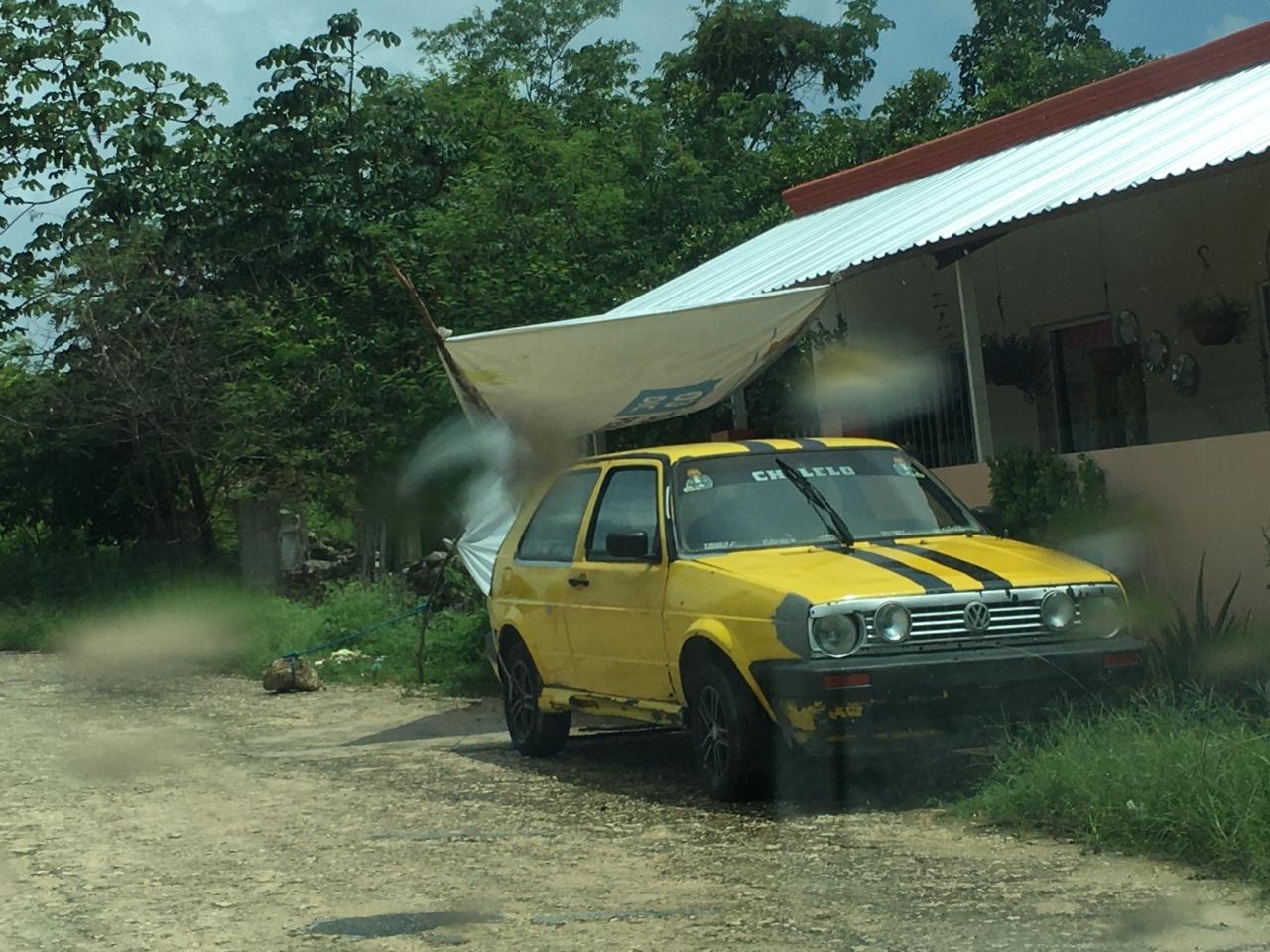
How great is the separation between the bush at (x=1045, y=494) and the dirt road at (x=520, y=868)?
2.67 m

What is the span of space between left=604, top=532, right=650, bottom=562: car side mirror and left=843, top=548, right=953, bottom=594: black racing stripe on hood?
1.03 m

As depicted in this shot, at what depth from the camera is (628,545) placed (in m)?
9.23

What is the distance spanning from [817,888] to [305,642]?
1216cm

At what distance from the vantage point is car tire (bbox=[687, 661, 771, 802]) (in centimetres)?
834

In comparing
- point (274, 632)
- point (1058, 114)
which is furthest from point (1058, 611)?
point (274, 632)

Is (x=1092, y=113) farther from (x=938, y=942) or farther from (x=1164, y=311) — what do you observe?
(x=938, y=942)

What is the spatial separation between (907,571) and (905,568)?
2.2 inches

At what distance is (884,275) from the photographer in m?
17.4

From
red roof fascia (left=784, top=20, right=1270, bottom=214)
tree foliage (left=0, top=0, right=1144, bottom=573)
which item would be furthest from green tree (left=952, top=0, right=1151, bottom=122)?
red roof fascia (left=784, top=20, right=1270, bottom=214)

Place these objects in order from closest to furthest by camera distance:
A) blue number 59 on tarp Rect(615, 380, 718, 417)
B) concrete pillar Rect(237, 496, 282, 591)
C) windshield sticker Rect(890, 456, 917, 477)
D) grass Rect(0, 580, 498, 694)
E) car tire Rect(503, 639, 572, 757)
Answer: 1. windshield sticker Rect(890, 456, 917, 477)
2. car tire Rect(503, 639, 572, 757)
3. blue number 59 on tarp Rect(615, 380, 718, 417)
4. grass Rect(0, 580, 498, 694)
5. concrete pillar Rect(237, 496, 282, 591)

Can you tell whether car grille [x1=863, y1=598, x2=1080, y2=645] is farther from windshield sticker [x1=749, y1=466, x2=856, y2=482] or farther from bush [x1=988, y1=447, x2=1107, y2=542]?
bush [x1=988, y1=447, x2=1107, y2=542]

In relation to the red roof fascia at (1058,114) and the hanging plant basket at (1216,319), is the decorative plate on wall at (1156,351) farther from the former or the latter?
the red roof fascia at (1058,114)

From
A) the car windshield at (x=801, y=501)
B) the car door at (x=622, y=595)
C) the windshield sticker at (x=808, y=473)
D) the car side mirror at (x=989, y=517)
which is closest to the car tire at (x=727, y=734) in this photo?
the car door at (x=622, y=595)

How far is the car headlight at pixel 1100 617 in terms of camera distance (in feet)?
27.9
